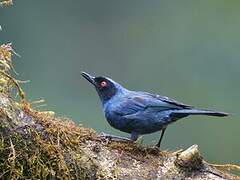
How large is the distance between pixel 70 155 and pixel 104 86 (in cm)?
95

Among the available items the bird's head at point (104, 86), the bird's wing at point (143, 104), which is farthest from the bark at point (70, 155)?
the bird's head at point (104, 86)

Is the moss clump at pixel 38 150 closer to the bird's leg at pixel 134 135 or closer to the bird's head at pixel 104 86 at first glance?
the bird's leg at pixel 134 135

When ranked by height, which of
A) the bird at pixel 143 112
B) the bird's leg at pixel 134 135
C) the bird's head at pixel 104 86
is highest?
the bird's head at pixel 104 86

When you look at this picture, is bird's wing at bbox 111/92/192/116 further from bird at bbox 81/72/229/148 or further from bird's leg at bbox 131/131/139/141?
bird's leg at bbox 131/131/139/141

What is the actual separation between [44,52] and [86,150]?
255 inches

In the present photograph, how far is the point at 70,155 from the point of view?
352cm

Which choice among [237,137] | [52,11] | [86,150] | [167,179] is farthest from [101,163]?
[52,11]

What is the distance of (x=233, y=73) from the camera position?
9.43 metres

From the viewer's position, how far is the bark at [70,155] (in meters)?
3.44

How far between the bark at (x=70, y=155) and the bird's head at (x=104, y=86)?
657mm

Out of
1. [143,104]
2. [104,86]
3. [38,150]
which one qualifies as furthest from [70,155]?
[104,86]

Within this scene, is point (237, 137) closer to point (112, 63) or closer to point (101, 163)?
point (112, 63)

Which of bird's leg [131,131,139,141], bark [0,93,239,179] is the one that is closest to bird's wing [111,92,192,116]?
bird's leg [131,131,139,141]

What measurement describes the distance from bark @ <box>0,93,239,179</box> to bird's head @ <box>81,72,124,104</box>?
66 centimetres
